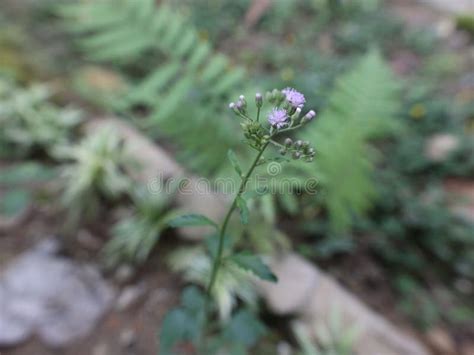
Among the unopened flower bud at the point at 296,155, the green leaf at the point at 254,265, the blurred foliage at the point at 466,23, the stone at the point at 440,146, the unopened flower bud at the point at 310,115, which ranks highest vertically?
the blurred foliage at the point at 466,23

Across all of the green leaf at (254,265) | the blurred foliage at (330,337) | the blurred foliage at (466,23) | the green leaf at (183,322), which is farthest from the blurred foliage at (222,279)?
the blurred foliage at (466,23)

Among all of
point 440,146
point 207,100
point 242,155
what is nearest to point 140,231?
point 242,155

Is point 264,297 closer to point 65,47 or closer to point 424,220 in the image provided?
point 424,220

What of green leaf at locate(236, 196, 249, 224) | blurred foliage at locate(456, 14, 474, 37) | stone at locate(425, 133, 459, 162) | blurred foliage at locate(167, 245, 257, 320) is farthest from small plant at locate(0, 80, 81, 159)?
blurred foliage at locate(456, 14, 474, 37)

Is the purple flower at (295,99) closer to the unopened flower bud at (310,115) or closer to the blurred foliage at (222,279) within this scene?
the unopened flower bud at (310,115)

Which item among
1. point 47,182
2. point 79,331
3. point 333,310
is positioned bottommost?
point 79,331

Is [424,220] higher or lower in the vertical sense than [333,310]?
higher

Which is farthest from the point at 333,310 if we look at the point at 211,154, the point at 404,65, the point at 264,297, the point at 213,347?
the point at 404,65
